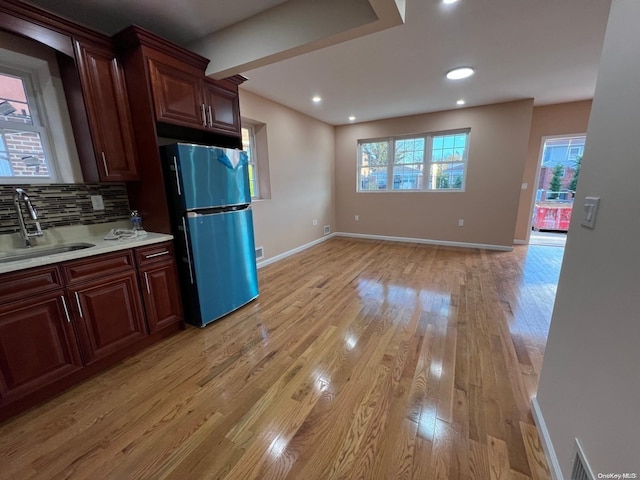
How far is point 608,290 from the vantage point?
86 centimetres

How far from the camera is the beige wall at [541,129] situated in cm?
414

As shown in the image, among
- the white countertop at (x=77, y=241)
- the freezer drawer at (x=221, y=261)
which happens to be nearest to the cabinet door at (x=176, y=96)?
the freezer drawer at (x=221, y=261)

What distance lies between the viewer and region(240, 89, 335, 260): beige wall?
3852 millimetres

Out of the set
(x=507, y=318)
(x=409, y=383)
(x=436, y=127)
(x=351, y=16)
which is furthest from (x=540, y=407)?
(x=436, y=127)

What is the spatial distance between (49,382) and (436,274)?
380 centimetres

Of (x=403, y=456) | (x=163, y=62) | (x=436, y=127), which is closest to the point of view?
(x=403, y=456)

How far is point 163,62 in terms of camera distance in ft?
6.38

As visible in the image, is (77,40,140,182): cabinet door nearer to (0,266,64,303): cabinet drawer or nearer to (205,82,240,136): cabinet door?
(205,82,240,136): cabinet door

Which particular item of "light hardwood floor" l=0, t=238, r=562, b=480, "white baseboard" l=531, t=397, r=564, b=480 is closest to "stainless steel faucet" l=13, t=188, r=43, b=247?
"light hardwood floor" l=0, t=238, r=562, b=480

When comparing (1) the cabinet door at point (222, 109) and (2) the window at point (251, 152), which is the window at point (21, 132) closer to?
(1) the cabinet door at point (222, 109)

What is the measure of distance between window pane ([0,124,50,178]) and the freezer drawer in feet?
3.50

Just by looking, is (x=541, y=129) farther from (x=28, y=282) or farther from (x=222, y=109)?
(x=28, y=282)

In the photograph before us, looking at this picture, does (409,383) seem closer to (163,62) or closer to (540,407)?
(540,407)

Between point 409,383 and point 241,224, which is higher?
point 241,224
